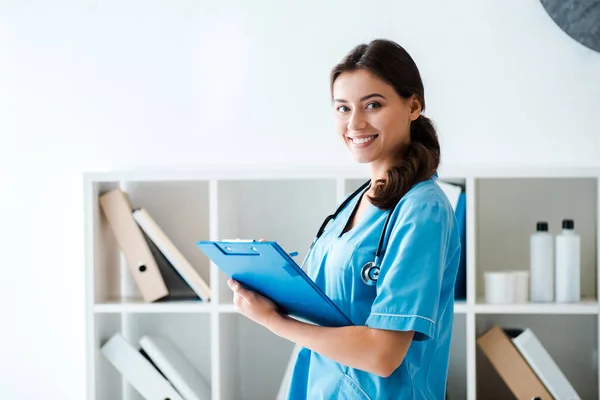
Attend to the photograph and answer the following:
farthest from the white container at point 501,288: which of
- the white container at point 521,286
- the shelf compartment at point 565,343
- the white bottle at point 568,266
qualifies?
the shelf compartment at point 565,343

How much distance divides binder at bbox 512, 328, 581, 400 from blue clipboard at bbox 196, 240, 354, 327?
1156mm

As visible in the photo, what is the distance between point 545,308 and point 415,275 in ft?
4.00

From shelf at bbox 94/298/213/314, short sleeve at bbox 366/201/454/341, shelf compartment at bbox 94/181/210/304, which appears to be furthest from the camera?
shelf compartment at bbox 94/181/210/304

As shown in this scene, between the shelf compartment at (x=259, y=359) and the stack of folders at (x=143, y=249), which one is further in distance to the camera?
the shelf compartment at (x=259, y=359)

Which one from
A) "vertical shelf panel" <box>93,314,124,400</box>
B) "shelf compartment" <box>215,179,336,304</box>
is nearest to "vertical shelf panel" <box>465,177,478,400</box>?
"shelf compartment" <box>215,179,336,304</box>

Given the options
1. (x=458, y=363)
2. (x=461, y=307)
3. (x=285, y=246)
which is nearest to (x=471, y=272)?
(x=461, y=307)

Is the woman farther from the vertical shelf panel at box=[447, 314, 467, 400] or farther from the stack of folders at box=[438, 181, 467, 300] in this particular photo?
the vertical shelf panel at box=[447, 314, 467, 400]

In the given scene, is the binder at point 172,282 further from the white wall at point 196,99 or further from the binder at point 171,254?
the white wall at point 196,99

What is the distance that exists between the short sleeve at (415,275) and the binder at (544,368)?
1.19 meters

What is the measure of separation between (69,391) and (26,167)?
848mm

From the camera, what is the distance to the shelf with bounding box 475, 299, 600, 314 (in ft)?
7.32

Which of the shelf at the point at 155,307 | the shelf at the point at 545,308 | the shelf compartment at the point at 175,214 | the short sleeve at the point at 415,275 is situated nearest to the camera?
the short sleeve at the point at 415,275

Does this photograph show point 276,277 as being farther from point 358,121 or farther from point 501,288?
point 501,288

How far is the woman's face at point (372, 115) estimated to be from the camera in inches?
51.1
